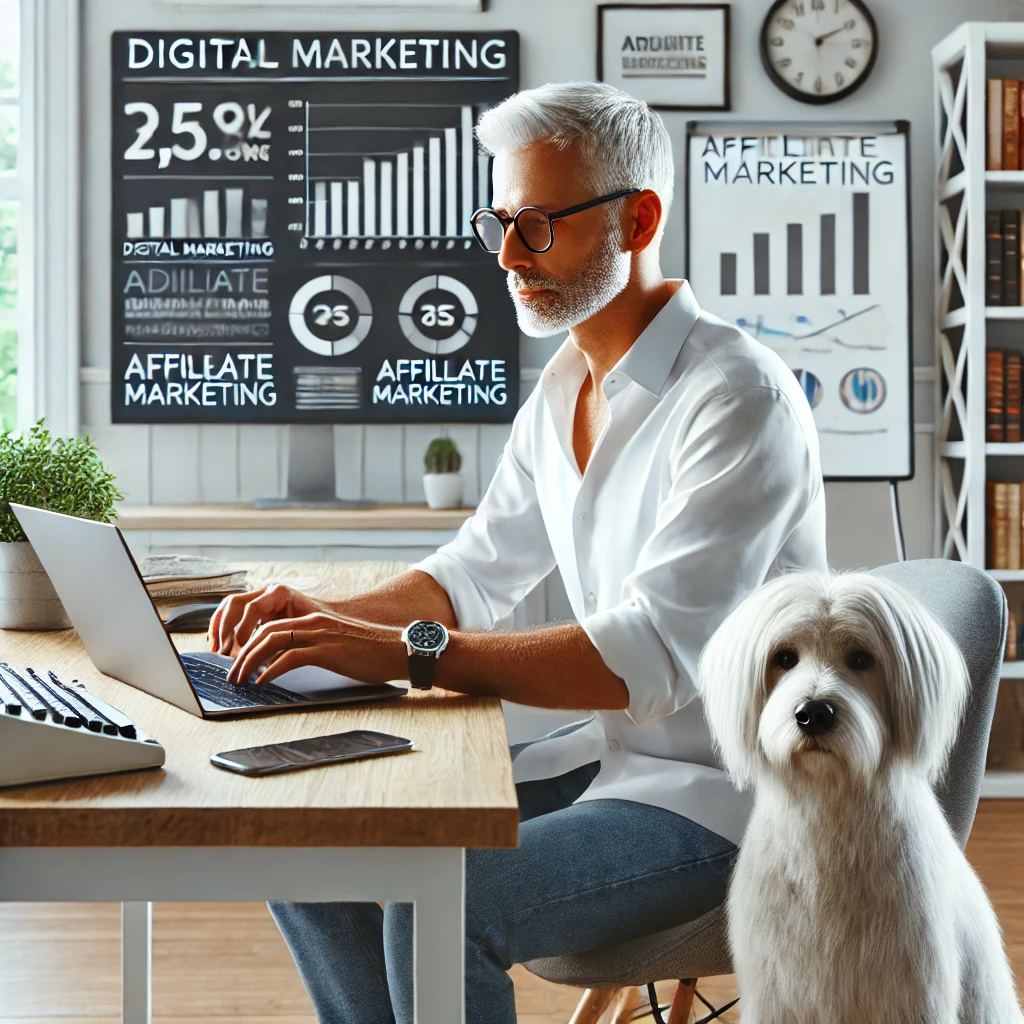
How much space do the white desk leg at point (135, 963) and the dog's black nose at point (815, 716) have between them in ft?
3.24

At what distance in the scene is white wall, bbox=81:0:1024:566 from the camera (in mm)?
3387

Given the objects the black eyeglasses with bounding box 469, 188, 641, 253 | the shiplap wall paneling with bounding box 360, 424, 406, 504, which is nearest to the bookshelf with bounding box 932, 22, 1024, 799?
the shiplap wall paneling with bounding box 360, 424, 406, 504

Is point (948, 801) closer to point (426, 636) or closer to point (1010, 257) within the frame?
point (426, 636)

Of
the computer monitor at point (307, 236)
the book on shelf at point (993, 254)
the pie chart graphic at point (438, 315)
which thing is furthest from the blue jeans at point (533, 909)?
the book on shelf at point (993, 254)

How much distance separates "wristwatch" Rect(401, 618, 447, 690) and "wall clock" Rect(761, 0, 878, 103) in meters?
2.81

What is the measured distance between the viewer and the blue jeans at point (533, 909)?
106cm

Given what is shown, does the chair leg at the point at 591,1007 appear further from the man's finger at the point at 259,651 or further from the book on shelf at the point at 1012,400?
the book on shelf at the point at 1012,400

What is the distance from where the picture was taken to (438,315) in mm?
3408

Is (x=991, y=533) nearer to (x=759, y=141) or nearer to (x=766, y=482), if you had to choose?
(x=759, y=141)

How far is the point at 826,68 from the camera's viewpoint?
3404 millimetres

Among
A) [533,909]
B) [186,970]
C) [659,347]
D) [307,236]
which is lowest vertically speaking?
[186,970]

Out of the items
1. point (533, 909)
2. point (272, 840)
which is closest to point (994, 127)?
point (533, 909)

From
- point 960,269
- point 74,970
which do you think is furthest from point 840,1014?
point 960,269

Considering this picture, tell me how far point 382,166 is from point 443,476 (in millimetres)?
945
